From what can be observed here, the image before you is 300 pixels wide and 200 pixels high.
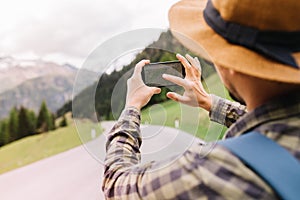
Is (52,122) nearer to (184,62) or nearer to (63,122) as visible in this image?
(63,122)

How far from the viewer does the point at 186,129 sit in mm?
647

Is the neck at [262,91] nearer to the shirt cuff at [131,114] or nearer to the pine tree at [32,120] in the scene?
the shirt cuff at [131,114]

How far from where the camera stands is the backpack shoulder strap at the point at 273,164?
46 cm

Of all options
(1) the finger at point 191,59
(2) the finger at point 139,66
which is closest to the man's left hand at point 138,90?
(2) the finger at point 139,66

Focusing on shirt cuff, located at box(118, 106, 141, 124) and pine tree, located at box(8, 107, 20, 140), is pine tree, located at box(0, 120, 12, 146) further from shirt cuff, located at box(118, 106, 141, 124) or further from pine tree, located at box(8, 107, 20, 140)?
shirt cuff, located at box(118, 106, 141, 124)

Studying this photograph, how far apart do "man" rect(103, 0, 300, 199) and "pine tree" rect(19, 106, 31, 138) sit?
1.03ft

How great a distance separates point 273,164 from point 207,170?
0.07 meters

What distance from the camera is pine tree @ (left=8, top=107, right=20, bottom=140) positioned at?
0.81 meters

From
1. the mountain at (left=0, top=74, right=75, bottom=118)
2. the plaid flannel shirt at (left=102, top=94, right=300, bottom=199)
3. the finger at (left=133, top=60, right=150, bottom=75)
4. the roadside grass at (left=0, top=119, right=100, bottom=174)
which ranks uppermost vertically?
the finger at (left=133, top=60, right=150, bottom=75)

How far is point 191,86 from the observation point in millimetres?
713

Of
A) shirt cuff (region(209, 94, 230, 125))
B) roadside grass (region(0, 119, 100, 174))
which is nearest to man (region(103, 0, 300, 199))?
shirt cuff (region(209, 94, 230, 125))

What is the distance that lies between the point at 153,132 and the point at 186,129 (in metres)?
0.08

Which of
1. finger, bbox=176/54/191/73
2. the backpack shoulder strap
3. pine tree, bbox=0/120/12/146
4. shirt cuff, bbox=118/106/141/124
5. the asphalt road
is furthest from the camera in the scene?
the asphalt road

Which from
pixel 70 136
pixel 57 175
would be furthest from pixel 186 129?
pixel 57 175
